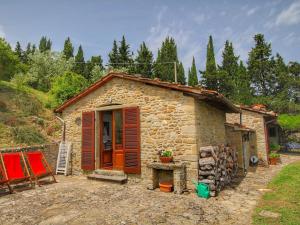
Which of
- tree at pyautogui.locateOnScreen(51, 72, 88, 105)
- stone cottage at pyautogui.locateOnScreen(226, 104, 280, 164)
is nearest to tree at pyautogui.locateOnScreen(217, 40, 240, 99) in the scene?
stone cottage at pyautogui.locateOnScreen(226, 104, 280, 164)

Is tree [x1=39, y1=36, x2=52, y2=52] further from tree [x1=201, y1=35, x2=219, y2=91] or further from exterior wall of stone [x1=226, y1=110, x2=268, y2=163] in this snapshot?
exterior wall of stone [x1=226, y1=110, x2=268, y2=163]

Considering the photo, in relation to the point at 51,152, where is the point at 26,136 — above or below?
above

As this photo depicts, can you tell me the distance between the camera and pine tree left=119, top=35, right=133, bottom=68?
29.2 meters

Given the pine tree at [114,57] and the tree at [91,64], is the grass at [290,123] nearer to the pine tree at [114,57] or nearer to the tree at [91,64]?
the pine tree at [114,57]

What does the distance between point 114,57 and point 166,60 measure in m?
7.56

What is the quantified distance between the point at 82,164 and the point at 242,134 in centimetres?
745

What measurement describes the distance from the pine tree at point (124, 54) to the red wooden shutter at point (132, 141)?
21759 millimetres

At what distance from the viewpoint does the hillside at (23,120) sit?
11461 mm

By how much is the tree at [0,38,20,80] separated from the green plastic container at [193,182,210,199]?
20.2 meters

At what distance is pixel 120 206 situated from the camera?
5.34m

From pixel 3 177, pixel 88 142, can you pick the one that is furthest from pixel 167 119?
pixel 3 177

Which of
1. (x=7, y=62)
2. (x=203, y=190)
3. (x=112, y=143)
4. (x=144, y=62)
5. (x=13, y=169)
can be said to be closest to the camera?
(x=203, y=190)

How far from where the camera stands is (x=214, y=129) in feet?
27.7

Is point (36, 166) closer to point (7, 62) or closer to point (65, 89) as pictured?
point (65, 89)
